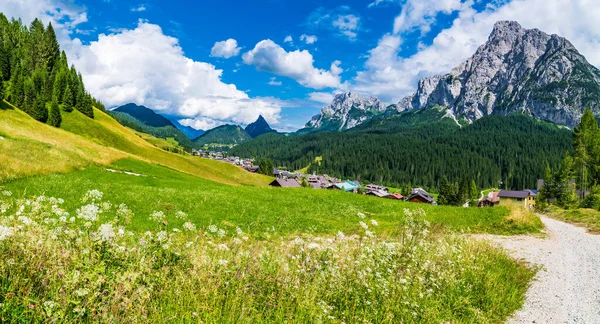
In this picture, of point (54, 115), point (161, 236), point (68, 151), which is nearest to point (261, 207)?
point (161, 236)

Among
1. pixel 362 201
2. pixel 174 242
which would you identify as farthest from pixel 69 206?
pixel 362 201

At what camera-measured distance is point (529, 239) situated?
63.8ft

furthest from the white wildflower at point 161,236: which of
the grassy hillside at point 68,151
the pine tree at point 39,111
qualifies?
the pine tree at point 39,111

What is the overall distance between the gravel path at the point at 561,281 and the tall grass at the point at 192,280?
850mm

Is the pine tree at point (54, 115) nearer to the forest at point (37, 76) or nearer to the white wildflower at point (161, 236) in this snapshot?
the forest at point (37, 76)

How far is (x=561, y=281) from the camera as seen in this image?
10.8 meters

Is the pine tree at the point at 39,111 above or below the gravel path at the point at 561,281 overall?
above

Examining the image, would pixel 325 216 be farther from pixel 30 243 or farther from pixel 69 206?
pixel 30 243

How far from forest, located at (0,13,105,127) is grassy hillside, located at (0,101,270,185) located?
5752 mm

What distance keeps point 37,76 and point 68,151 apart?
216ft

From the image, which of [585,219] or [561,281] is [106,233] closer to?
[561,281]

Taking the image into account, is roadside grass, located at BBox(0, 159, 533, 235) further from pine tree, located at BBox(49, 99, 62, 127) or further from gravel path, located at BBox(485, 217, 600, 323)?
pine tree, located at BBox(49, 99, 62, 127)

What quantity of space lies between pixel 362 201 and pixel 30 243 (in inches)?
1296

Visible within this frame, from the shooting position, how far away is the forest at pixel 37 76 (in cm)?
7169
